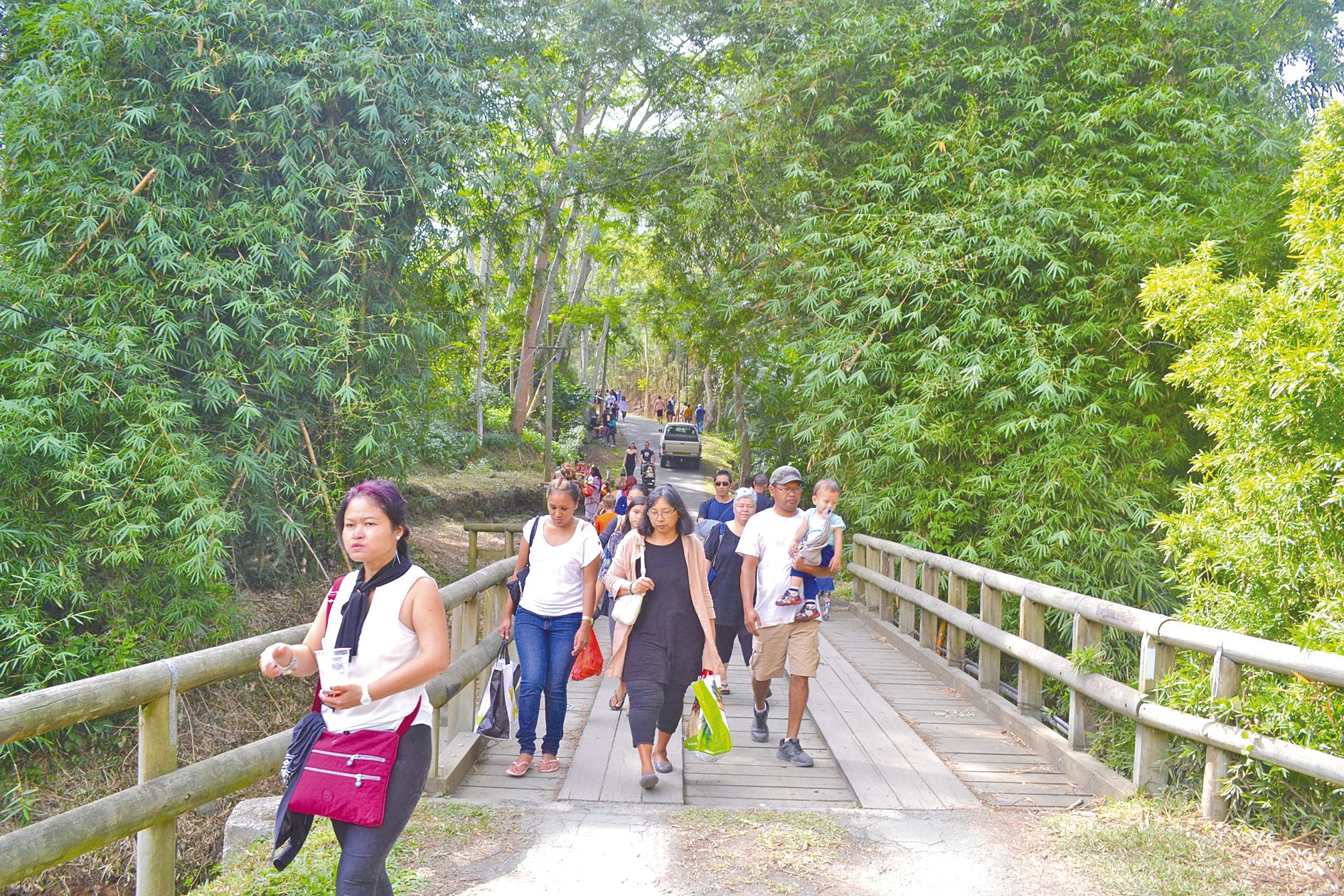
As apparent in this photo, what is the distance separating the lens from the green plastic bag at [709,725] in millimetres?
5141

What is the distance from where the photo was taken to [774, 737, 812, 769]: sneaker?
5852mm

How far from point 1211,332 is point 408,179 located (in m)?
7.66

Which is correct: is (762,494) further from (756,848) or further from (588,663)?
(756,848)

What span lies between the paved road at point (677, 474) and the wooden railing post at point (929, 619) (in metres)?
8.93

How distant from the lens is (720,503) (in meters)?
8.85

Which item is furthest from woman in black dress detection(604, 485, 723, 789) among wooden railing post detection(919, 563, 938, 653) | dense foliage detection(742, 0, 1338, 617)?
dense foliage detection(742, 0, 1338, 617)

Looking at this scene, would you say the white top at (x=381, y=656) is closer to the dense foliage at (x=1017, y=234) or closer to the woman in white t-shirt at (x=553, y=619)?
the woman in white t-shirt at (x=553, y=619)

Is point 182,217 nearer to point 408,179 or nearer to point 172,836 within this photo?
point 408,179

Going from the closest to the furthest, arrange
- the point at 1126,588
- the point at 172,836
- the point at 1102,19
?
the point at 172,836 → the point at 1126,588 → the point at 1102,19

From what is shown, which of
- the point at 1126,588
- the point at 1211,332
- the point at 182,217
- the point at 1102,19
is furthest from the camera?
the point at 1102,19

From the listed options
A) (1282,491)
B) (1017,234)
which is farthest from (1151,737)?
(1017,234)

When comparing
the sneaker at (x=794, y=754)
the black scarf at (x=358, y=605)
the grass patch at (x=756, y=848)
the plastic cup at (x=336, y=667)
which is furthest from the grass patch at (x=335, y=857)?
the sneaker at (x=794, y=754)

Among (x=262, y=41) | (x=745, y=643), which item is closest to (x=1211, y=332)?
(x=745, y=643)

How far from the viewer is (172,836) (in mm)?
3480
